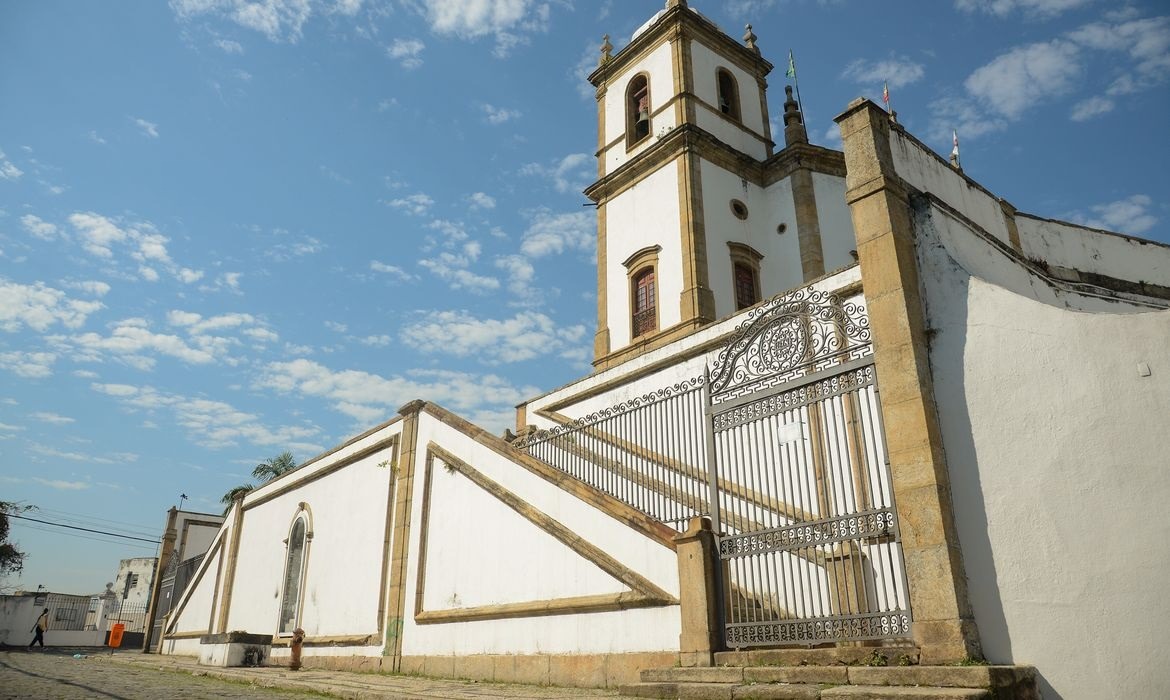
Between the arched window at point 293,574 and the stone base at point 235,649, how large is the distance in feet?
2.63

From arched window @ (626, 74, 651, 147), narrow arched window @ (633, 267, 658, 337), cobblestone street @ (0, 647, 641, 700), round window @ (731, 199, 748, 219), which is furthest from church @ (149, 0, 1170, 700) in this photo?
arched window @ (626, 74, 651, 147)

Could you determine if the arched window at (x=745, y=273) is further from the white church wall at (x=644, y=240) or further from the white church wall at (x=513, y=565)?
the white church wall at (x=513, y=565)

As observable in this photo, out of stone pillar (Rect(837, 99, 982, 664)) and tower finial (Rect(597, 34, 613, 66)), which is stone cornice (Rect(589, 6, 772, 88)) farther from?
stone pillar (Rect(837, 99, 982, 664))

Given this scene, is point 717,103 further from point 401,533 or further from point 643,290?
point 401,533

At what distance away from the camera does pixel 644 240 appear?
785 inches

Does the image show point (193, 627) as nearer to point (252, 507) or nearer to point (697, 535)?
point (252, 507)

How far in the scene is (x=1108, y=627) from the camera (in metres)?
5.00

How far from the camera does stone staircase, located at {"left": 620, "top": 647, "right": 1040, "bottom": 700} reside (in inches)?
182

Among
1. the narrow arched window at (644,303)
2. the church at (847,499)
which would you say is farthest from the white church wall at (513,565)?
the narrow arched window at (644,303)

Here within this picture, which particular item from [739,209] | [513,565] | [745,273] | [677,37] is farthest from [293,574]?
[677,37]

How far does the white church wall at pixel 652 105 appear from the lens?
20.9 metres

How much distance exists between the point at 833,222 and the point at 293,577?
1572cm

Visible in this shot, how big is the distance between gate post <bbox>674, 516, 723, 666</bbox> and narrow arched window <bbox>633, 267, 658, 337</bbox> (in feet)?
40.1

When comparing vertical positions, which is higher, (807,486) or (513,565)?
(807,486)
